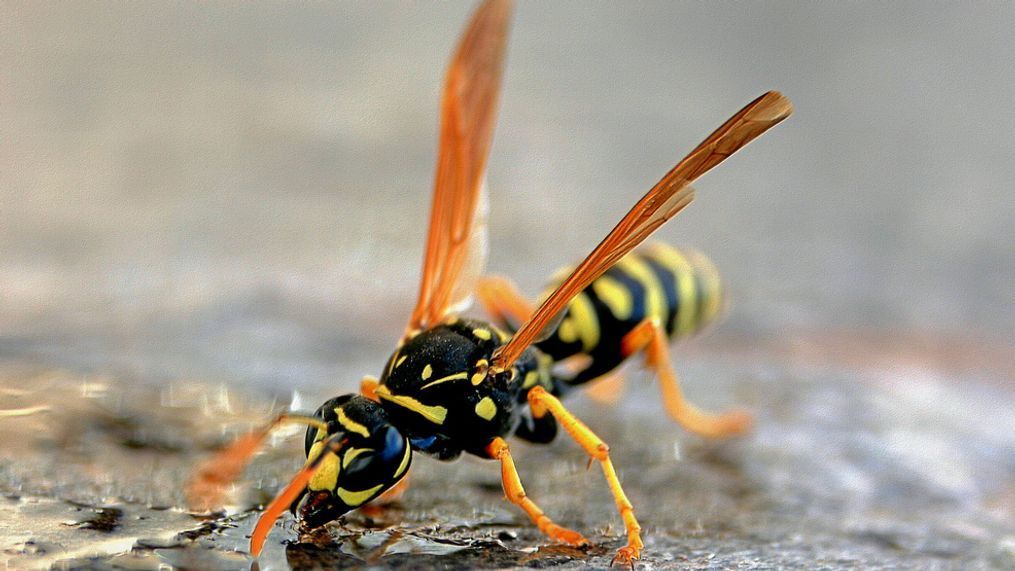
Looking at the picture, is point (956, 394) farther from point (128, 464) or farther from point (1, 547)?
point (1, 547)

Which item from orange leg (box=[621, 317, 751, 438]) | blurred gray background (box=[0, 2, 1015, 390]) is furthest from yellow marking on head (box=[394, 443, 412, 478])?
blurred gray background (box=[0, 2, 1015, 390])

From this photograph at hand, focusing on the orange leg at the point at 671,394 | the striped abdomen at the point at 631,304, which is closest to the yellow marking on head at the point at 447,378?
the striped abdomen at the point at 631,304

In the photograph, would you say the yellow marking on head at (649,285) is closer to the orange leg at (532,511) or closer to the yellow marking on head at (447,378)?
the yellow marking on head at (447,378)

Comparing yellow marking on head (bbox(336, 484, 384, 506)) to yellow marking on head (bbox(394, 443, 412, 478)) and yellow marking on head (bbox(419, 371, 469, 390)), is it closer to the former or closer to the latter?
yellow marking on head (bbox(394, 443, 412, 478))

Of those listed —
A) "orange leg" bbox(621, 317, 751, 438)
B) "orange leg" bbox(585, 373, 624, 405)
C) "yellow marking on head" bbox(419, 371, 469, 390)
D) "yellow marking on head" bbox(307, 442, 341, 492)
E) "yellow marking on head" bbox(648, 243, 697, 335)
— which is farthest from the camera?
"orange leg" bbox(585, 373, 624, 405)

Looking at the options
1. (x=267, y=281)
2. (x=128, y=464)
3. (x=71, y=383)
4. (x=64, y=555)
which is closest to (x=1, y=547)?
(x=64, y=555)

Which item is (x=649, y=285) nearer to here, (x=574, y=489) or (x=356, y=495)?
(x=574, y=489)

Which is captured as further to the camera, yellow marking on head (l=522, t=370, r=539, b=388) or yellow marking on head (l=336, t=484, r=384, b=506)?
yellow marking on head (l=522, t=370, r=539, b=388)
